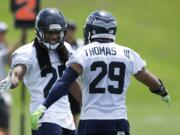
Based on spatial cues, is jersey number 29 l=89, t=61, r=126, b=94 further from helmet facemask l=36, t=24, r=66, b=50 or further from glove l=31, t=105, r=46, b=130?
helmet facemask l=36, t=24, r=66, b=50

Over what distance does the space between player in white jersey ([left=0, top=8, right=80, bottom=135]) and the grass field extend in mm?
15657

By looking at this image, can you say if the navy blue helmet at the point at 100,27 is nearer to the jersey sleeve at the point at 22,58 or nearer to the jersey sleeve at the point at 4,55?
the jersey sleeve at the point at 22,58

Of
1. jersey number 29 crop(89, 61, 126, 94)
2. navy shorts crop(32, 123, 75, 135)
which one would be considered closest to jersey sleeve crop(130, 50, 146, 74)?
jersey number 29 crop(89, 61, 126, 94)

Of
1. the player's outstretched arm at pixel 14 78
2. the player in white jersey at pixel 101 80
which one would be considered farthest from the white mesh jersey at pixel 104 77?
the player's outstretched arm at pixel 14 78

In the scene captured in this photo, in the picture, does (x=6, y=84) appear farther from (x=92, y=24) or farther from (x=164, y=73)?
(x=164, y=73)

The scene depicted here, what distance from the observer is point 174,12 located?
45719 millimetres

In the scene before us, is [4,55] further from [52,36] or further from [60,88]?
[60,88]

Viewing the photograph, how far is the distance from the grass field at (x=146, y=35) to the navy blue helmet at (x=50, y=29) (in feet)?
51.4

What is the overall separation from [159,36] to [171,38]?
0.62 meters

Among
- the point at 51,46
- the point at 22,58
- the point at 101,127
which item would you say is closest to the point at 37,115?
the point at 101,127

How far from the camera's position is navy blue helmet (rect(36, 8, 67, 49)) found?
1026cm

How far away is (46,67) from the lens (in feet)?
33.4

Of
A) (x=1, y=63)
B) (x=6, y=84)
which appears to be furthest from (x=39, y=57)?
(x=1, y=63)

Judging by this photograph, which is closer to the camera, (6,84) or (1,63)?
(6,84)
